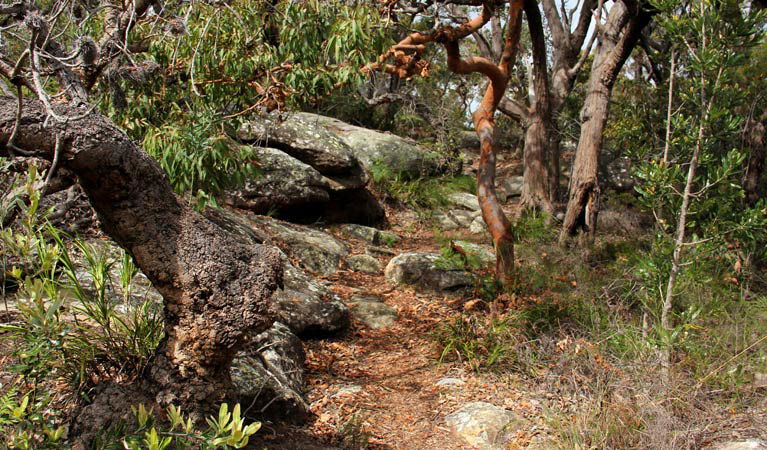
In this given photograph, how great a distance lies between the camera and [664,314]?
191 inches

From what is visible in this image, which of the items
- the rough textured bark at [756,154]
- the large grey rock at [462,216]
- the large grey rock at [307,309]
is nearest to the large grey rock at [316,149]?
the large grey rock at [462,216]

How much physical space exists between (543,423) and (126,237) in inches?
124

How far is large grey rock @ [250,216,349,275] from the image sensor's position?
8372 millimetres

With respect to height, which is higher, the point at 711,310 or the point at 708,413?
the point at 711,310

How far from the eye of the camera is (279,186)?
9.84 meters

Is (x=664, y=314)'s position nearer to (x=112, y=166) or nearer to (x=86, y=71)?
(x=112, y=166)

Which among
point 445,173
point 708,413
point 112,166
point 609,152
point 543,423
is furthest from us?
point 609,152

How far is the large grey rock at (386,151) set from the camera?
44.4 ft

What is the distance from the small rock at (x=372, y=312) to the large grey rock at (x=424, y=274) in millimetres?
813

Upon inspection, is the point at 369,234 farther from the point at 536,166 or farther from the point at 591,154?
the point at 536,166

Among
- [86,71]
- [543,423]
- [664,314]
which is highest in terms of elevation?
[86,71]

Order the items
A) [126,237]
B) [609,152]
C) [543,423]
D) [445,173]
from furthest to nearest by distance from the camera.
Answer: [609,152] → [445,173] → [543,423] → [126,237]

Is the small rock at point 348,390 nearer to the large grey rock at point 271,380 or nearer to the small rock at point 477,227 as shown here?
the large grey rock at point 271,380

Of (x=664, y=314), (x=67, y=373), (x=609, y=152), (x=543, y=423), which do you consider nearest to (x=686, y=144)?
(x=664, y=314)
